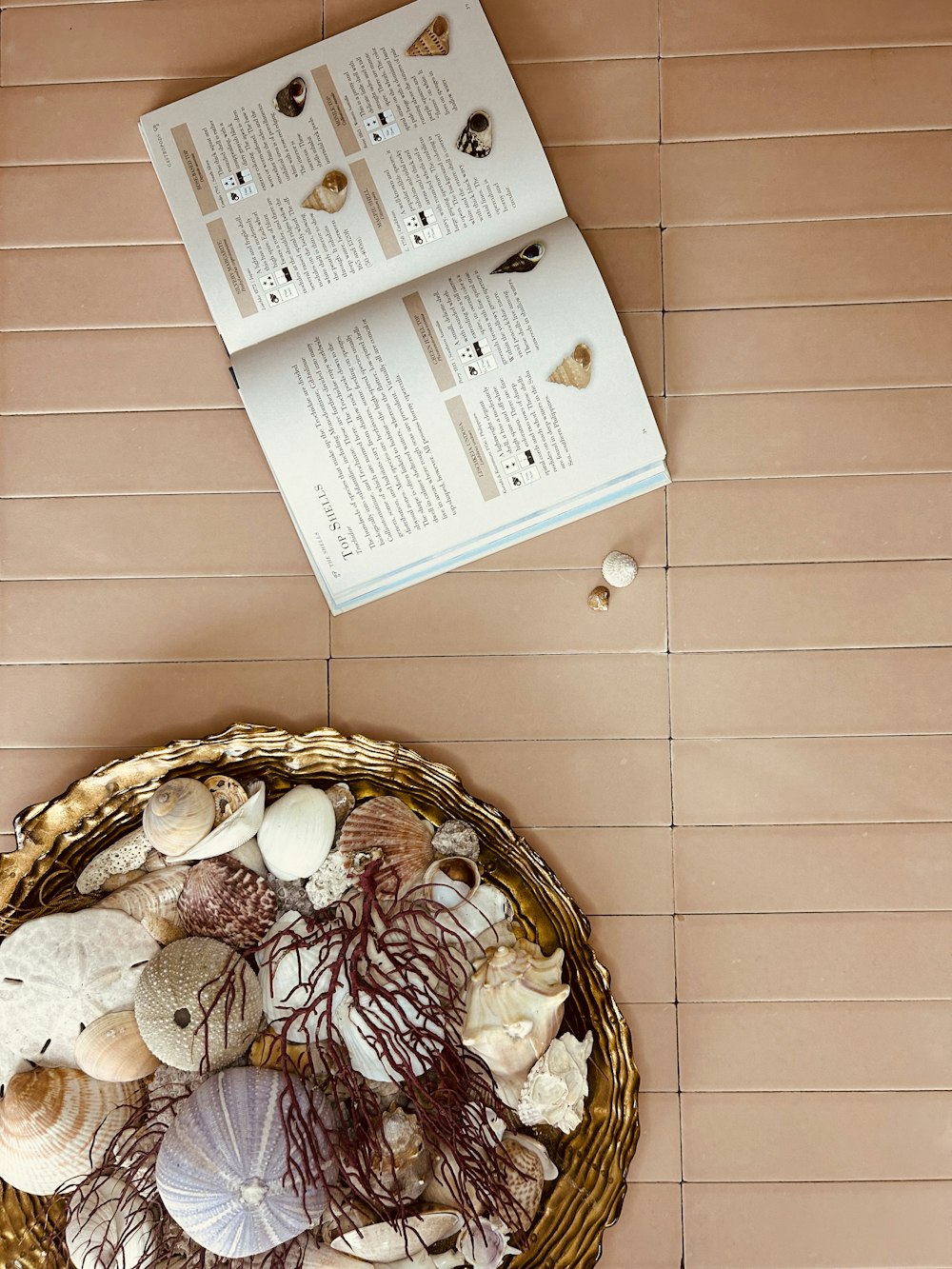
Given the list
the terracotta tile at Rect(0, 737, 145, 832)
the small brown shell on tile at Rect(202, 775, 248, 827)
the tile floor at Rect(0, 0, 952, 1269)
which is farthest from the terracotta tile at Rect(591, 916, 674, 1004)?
the terracotta tile at Rect(0, 737, 145, 832)

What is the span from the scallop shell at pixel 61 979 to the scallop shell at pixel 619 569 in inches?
19.8

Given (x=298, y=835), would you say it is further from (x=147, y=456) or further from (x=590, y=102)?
(x=590, y=102)

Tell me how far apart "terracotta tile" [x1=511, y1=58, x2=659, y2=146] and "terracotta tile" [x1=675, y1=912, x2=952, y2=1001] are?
732mm

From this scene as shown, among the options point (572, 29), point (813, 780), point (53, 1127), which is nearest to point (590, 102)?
point (572, 29)

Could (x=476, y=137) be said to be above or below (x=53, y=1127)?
above

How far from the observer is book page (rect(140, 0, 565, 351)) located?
83cm

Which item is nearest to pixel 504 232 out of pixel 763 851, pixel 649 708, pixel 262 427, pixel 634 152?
pixel 634 152

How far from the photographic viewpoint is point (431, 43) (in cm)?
83

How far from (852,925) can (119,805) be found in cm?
66

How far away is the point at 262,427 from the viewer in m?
0.82

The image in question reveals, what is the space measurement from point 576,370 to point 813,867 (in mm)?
498

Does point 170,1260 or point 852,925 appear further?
point 852,925

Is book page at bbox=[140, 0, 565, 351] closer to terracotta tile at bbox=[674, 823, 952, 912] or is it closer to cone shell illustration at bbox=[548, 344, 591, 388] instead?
cone shell illustration at bbox=[548, 344, 591, 388]

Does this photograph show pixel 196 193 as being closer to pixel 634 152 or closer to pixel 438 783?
pixel 634 152
